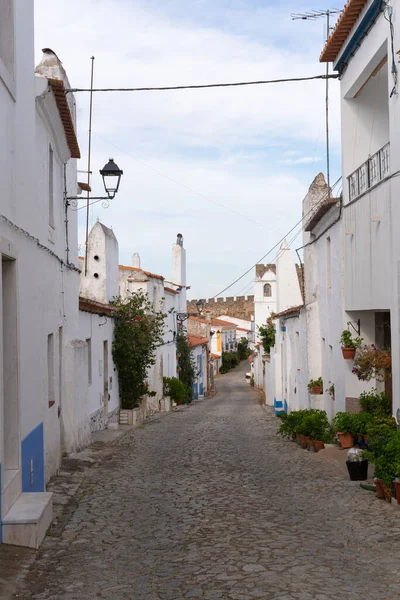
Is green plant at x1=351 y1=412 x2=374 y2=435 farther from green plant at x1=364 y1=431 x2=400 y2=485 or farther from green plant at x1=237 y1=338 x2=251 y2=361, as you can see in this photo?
green plant at x1=237 y1=338 x2=251 y2=361

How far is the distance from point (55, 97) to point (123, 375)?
41.1ft

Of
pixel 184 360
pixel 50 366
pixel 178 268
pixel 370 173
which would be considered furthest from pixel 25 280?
pixel 178 268

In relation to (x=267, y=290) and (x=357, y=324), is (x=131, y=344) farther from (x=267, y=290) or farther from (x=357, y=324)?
(x=267, y=290)

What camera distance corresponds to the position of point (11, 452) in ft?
25.4

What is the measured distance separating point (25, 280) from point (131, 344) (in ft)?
43.9

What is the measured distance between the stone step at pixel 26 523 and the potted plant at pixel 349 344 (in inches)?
297

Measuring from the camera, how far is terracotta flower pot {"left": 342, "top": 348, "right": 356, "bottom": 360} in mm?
13661

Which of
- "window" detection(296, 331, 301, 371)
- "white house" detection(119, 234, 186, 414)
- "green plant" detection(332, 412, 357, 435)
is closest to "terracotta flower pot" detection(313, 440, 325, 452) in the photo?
"green plant" detection(332, 412, 357, 435)

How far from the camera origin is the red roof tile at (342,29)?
38.9ft

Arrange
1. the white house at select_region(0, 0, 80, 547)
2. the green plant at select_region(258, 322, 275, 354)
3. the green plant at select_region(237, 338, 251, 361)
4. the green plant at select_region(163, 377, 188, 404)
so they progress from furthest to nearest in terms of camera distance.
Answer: the green plant at select_region(237, 338, 251, 361), the green plant at select_region(163, 377, 188, 404), the green plant at select_region(258, 322, 275, 354), the white house at select_region(0, 0, 80, 547)

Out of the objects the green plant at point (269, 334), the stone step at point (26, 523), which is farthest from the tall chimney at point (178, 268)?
the stone step at point (26, 523)

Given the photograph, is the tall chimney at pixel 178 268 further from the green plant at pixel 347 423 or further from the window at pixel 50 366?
the window at pixel 50 366

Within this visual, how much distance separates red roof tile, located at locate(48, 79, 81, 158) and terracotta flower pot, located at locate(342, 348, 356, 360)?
252 inches

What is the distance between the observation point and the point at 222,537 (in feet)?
25.0
